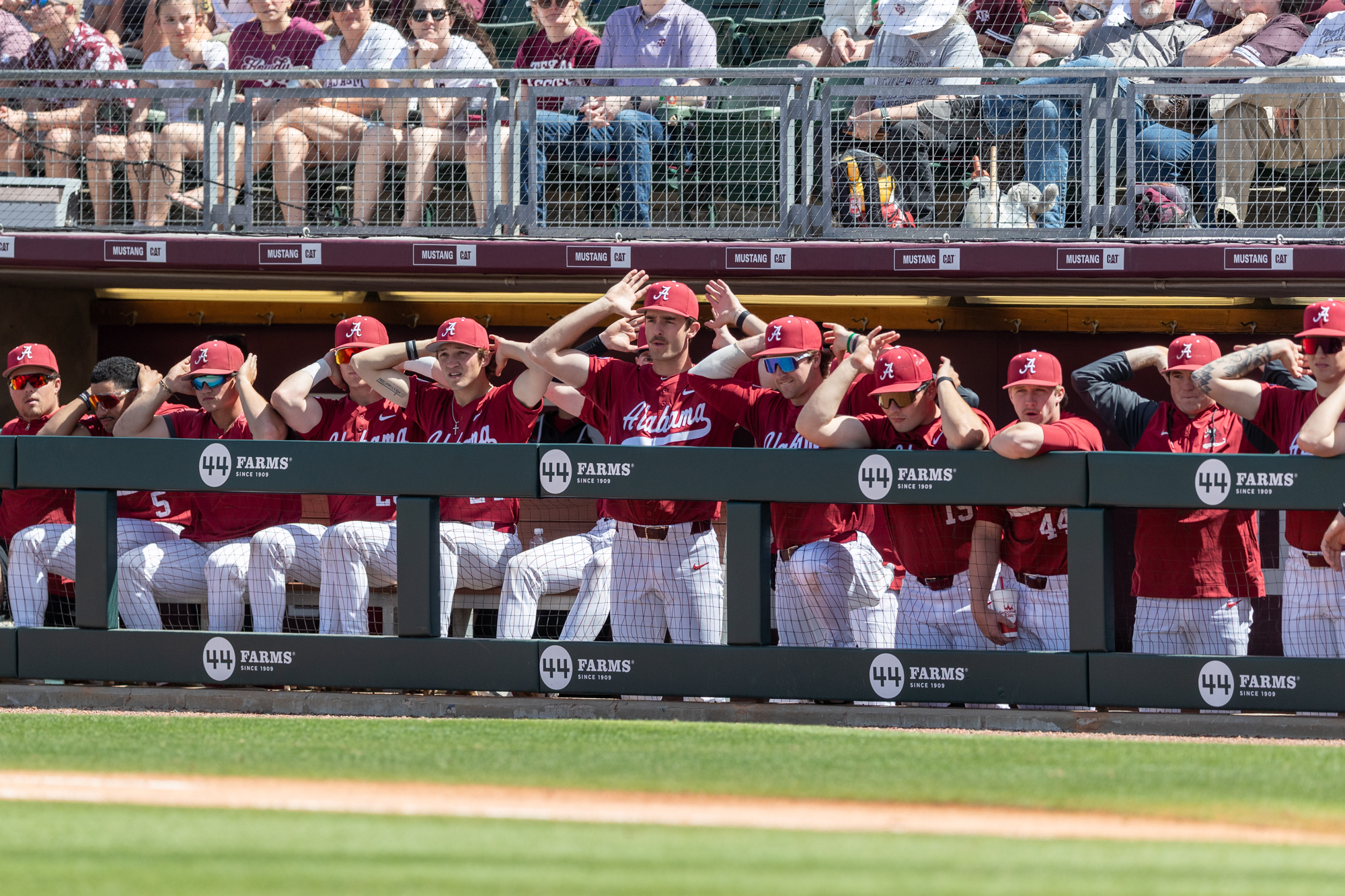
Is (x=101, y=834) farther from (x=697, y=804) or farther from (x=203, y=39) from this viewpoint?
(x=203, y=39)

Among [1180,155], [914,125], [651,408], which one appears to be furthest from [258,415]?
[1180,155]

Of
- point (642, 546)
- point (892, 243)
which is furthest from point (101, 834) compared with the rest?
point (892, 243)

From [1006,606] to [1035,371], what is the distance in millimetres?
846

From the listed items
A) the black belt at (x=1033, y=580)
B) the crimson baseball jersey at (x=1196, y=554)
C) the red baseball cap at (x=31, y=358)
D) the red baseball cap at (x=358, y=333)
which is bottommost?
the black belt at (x=1033, y=580)

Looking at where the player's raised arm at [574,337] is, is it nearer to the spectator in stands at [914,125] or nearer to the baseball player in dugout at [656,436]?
the baseball player in dugout at [656,436]

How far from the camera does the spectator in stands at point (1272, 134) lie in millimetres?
6707

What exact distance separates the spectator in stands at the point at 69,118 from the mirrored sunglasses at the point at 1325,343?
557 centimetres

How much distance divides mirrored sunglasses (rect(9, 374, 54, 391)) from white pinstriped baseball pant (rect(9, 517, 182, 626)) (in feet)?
3.07

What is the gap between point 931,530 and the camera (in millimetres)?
5352

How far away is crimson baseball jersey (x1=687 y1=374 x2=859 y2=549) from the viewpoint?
547 cm

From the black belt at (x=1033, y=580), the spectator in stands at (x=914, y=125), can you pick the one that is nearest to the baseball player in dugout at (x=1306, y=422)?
the black belt at (x=1033, y=580)

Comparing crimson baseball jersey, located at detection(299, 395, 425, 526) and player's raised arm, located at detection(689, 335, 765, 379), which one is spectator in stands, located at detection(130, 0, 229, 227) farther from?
player's raised arm, located at detection(689, 335, 765, 379)

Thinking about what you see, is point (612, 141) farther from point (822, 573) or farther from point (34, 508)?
point (34, 508)

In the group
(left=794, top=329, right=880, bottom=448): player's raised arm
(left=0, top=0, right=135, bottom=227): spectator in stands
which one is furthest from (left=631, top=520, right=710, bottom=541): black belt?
(left=0, top=0, right=135, bottom=227): spectator in stands
